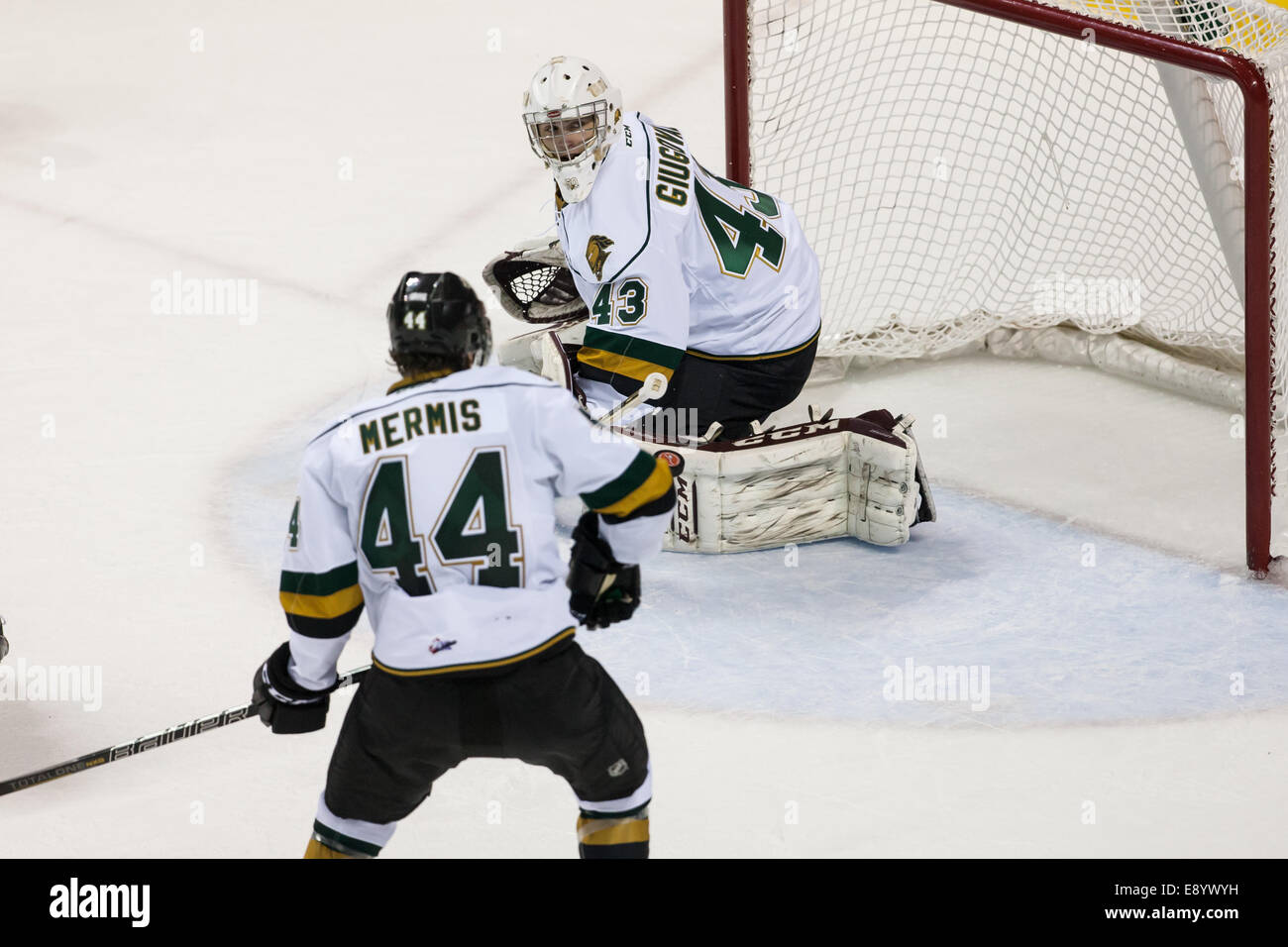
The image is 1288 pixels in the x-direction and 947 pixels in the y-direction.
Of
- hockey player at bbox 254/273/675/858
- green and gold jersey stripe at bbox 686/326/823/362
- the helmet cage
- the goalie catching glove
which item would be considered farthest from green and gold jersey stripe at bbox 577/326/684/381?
hockey player at bbox 254/273/675/858

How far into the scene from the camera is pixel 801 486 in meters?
4.51

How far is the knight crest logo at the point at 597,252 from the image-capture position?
4.29 meters

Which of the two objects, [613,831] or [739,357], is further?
[739,357]

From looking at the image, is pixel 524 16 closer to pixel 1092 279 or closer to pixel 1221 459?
pixel 1092 279

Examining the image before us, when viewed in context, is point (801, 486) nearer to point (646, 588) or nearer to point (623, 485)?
point (646, 588)

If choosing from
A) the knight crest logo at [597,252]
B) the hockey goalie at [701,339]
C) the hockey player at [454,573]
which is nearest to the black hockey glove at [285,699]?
the hockey player at [454,573]

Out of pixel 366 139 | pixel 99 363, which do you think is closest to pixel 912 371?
pixel 99 363

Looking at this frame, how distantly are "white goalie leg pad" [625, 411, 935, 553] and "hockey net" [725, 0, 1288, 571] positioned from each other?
0.99 m

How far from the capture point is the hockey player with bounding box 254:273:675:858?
2574 millimetres

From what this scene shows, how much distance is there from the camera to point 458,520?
258 centimetres

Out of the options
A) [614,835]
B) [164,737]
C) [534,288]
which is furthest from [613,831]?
[534,288]

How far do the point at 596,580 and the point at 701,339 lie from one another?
186 cm

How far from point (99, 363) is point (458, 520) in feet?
11.6

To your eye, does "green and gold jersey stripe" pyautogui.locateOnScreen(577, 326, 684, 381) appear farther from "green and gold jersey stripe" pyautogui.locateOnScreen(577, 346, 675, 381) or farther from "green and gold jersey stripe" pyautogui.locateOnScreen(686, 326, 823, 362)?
"green and gold jersey stripe" pyautogui.locateOnScreen(686, 326, 823, 362)
